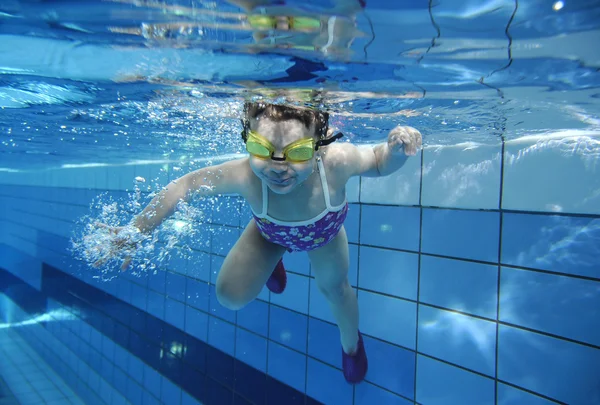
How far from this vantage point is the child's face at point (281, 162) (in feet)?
8.05

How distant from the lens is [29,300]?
41.9 feet

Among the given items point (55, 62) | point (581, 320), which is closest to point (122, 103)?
point (55, 62)

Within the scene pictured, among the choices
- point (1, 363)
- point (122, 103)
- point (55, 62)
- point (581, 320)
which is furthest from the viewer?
point (1, 363)

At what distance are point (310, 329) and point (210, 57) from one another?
11.8 feet

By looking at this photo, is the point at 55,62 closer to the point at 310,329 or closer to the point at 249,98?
the point at 249,98

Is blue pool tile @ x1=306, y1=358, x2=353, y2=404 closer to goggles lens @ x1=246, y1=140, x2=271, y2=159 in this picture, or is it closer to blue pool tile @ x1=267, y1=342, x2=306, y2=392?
blue pool tile @ x1=267, y1=342, x2=306, y2=392

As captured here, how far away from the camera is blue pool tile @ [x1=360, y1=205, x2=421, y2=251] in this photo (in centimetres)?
408

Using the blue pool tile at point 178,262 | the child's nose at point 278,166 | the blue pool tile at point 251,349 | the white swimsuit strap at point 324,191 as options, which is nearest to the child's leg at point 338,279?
the white swimsuit strap at point 324,191

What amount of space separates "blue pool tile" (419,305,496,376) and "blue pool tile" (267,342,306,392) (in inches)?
69.5

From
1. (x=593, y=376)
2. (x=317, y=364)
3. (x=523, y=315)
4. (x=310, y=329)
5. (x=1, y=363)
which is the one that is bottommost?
(x=1, y=363)

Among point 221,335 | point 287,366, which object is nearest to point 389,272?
point 287,366

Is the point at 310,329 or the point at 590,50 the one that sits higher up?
the point at 590,50

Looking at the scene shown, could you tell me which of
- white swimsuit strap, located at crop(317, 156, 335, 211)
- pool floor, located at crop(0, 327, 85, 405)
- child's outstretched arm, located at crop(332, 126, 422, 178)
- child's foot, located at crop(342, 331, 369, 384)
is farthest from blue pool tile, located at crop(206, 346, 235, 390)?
child's outstretched arm, located at crop(332, 126, 422, 178)

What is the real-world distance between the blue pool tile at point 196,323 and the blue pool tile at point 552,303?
487cm
